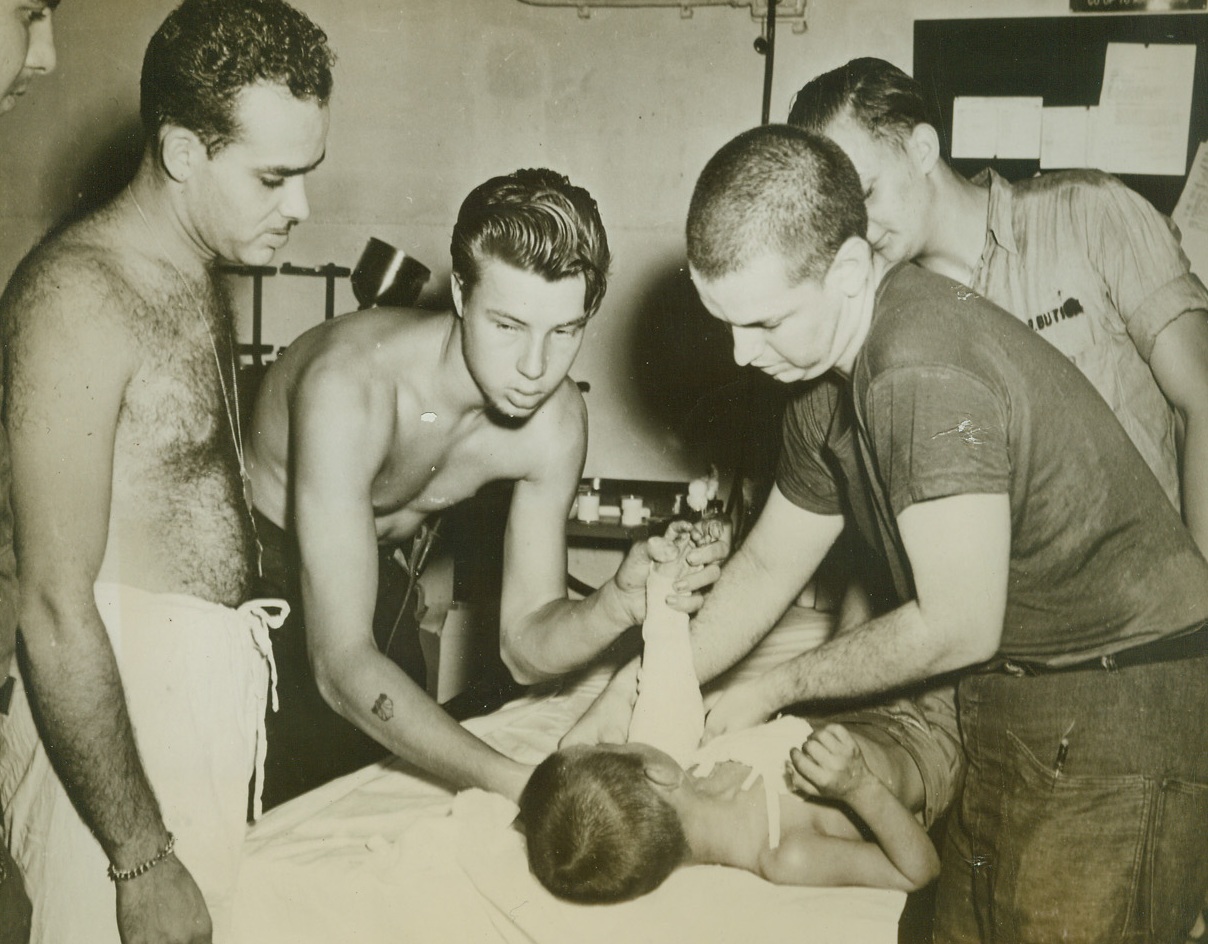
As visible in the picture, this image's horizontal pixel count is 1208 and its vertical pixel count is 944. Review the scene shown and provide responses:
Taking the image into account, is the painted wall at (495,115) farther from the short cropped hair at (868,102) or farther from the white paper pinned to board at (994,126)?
the short cropped hair at (868,102)

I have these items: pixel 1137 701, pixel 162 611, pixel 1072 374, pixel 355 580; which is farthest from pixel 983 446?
pixel 162 611

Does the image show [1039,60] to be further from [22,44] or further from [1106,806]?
[22,44]

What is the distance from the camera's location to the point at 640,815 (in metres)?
1.16

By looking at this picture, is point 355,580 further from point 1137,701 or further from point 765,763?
point 1137,701

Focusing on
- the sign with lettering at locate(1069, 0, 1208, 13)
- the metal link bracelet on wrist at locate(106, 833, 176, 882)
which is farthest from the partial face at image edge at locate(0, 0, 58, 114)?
the sign with lettering at locate(1069, 0, 1208, 13)

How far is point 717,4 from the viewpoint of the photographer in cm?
163

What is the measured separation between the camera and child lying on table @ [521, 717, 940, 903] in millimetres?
1126

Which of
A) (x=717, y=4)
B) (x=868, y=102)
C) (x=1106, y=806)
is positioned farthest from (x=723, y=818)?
(x=717, y=4)

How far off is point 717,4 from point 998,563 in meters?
1.20

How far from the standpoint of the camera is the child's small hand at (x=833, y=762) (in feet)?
3.59

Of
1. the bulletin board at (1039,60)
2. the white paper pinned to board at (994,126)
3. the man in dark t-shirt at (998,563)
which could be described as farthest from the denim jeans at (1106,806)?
the white paper pinned to board at (994,126)

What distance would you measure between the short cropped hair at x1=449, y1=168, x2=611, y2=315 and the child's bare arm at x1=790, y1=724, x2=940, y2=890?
0.62 metres

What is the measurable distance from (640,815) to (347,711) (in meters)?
0.40

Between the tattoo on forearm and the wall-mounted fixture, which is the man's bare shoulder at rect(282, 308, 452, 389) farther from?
the wall-mounted fixture
